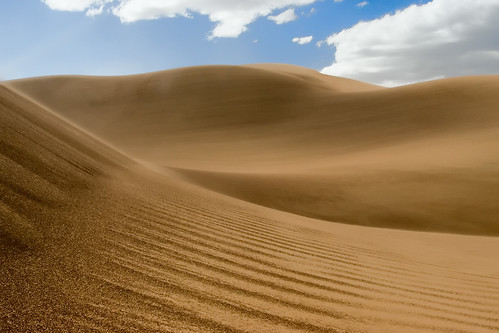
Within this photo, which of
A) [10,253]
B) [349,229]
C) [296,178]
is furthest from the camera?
[296,178]

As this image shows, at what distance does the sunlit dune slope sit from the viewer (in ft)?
32.7

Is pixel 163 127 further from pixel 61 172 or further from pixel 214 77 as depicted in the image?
pixel 61 172

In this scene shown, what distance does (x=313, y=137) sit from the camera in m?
22.4

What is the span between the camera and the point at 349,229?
7.57 m

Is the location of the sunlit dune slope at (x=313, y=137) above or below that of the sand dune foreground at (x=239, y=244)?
above

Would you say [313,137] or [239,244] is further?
[313,137]

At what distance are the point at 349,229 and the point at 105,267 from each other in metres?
5.34

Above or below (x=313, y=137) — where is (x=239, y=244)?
below

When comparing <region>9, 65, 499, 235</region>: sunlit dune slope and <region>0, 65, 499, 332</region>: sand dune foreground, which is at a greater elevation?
<region>9, 65, 499, 235</region>: sunlit dune slope

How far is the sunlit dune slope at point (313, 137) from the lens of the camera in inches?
393

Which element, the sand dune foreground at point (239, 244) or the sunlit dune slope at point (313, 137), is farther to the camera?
the sunlit dune slope at point (313, 137)

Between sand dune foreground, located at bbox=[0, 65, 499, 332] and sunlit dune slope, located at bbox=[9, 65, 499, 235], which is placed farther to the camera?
sunlit dune slope, located at bbox=[9, 65, 499, 235]

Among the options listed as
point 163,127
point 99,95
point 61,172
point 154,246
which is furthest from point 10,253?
point 99,95

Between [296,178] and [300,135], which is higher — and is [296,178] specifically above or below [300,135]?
below
